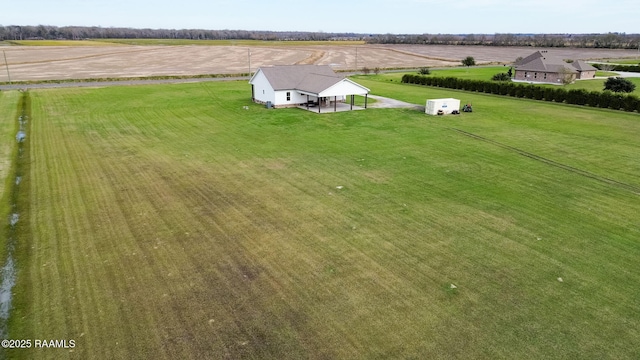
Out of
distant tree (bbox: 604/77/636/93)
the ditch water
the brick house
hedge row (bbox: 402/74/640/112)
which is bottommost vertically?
the ditch water

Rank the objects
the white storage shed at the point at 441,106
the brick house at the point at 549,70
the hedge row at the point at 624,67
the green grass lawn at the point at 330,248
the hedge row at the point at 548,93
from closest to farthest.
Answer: the green grass lawn at the point at 330,248
the white storage shed at the point at 441,106
the hedge row at the point at 548,93
the brick house at the point at 549,70
the hedge row at the point at 624,67

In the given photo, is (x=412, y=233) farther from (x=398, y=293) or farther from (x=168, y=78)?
(x=168, y=78)

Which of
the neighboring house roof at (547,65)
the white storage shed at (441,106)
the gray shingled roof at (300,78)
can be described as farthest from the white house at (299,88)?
the neighboring house roof at (547,65)

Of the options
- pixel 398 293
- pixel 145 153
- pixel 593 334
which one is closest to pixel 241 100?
pixel 145 153

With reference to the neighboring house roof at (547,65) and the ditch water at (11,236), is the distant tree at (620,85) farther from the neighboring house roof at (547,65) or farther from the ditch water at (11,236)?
the ditch water at (11,236)

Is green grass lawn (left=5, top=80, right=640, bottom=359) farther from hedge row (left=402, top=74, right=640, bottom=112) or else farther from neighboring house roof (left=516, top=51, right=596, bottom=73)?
neighboring house roof (left=516, top=51, right=596, bottom=73)

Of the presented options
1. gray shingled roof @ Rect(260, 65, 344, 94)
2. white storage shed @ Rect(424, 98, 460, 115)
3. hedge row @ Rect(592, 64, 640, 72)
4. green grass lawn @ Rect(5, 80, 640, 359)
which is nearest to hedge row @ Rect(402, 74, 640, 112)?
green grass lawn @ Rect(5, 80, 640, 359)

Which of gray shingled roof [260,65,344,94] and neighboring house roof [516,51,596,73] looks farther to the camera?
neighboring house roof [516,51,596,73]

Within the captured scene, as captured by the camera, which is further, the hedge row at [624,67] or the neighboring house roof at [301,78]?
the hedge row at [624,67]
